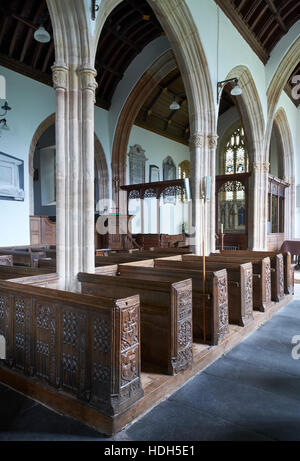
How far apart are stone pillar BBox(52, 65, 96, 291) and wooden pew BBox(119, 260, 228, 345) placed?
0.87 m

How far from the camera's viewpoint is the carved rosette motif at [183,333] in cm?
241

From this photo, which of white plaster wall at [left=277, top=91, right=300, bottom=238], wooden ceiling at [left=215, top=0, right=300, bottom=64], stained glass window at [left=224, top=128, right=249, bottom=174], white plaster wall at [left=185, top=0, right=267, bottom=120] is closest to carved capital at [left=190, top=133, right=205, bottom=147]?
white plaster wall at [left=185, top=0, right=267, bottom=120]

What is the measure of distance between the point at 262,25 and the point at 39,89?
5.96 m

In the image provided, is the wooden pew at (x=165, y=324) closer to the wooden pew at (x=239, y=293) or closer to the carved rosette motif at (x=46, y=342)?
the carved rosette motif at (x=46, y=342)

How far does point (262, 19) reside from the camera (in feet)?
26.2

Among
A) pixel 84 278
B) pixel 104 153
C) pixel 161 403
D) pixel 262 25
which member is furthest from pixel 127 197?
pixel 161 403

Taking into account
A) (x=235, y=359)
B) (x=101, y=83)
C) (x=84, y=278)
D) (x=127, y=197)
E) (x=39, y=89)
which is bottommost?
(x=235, y=359)

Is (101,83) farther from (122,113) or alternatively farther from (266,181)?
(266,181)

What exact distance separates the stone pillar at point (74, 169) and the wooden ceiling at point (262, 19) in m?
4.82

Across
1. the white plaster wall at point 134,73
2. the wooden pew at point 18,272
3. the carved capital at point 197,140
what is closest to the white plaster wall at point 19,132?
the white plaster wall at point 134,73

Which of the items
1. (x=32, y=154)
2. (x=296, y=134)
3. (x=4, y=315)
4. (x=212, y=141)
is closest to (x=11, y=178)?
(x=32, y=154)

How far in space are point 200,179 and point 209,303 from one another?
3.48 m
